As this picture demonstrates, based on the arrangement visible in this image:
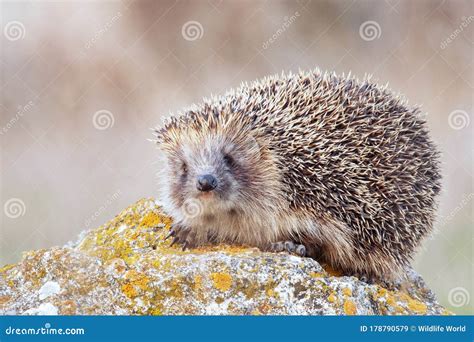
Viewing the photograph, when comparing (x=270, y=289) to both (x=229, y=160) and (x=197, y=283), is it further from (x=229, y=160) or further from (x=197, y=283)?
(x=229, y=160)

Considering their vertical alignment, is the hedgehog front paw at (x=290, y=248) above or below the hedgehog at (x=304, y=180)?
below

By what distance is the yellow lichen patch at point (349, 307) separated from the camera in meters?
3.96

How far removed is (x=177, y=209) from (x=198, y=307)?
1.04 metres

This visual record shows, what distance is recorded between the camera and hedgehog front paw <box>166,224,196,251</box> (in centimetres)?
473

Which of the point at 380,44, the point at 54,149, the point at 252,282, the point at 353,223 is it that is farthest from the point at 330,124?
the point at 54,149

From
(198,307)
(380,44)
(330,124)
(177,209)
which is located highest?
(380,44)

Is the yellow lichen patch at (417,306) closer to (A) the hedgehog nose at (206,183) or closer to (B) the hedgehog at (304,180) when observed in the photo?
(B) the hedgehog at (304,180)

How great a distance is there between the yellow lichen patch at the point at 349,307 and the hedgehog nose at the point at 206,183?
113 centimetres

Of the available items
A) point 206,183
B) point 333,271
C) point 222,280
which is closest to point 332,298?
point 222,280

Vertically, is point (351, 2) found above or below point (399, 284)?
above

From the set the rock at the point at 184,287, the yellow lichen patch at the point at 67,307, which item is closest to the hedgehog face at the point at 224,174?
the rock at the point at 184,287

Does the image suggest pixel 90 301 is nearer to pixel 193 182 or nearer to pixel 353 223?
pixel 193 182

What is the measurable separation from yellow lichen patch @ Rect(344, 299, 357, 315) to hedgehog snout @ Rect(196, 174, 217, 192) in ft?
3.72

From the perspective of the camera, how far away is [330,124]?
4816 millimetres
